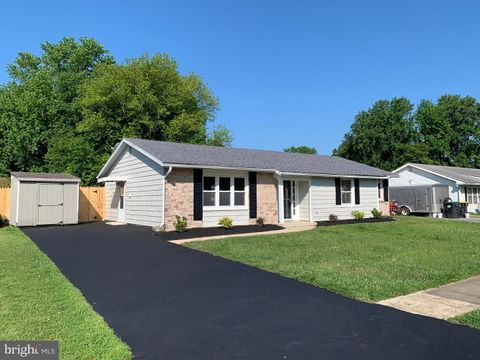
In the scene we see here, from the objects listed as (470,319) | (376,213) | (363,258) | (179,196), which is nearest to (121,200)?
(179,196)

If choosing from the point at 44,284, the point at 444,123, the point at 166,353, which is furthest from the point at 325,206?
the point at 444,123

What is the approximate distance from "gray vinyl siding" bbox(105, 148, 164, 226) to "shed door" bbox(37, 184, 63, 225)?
2785mm

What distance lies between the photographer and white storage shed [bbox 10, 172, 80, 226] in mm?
15156

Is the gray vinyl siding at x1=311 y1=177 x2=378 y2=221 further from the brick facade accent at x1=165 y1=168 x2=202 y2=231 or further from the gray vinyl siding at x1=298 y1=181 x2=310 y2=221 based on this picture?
the brick facade accent at x1=165 y1=168 x2=202 y2=231

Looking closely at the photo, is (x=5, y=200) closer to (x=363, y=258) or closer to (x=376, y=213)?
(x=363, y=258)

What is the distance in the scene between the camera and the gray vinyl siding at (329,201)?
18078 mm

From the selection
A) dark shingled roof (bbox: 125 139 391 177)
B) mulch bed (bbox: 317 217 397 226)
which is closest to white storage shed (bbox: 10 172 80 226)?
dark shingled roof (bbox: 125 139 391 177)

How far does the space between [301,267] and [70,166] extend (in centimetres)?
2324

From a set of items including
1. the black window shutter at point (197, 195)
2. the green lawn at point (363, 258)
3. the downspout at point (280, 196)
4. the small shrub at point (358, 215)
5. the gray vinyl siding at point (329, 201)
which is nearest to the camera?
the green lawn at point (363, 258)

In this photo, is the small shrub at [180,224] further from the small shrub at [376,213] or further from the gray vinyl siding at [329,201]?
the small shrub at [376,213]

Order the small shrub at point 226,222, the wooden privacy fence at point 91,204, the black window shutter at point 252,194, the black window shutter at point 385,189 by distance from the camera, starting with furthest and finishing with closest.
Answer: the black window shutter at point 385,189, the wooden privacy fence at point 91,204, the black window shutter at point 252,194, the small shrub at point 226,222

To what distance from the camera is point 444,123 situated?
5291 centimetres

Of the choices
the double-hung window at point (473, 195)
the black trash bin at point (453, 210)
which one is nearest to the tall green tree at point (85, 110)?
the black trash bin at point (453, 210)

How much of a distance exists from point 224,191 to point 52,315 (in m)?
10.9
